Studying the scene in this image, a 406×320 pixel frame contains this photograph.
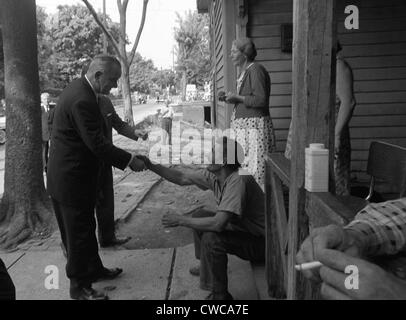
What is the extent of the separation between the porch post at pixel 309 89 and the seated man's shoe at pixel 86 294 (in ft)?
6.00

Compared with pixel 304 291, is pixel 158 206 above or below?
below

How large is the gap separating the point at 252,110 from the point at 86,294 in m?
2.36

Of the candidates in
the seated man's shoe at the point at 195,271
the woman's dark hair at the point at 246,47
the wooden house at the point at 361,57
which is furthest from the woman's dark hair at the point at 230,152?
the wooden house at the point at 361,57

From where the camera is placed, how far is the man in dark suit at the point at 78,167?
3457 millimetres

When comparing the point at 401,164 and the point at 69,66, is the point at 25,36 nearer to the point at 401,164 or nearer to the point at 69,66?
the point at 401,164

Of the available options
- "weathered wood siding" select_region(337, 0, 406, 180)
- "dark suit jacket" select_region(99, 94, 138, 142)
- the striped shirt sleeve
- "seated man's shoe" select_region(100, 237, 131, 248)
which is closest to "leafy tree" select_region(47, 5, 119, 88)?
"weathered wood siding" select_region(337, 0, 406, 180)

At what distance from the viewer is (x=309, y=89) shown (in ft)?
6.75

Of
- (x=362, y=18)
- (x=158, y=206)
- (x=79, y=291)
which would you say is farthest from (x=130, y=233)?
(x=362, y=18)

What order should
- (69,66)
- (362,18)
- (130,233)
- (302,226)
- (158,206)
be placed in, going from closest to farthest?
(302,226) < (130,233) < (362,18) < (158,206) < (69,66)

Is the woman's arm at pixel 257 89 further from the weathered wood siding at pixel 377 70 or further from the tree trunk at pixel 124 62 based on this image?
the tree trunk at pixel 124 62

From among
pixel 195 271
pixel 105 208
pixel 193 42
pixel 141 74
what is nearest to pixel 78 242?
pixel 195 271

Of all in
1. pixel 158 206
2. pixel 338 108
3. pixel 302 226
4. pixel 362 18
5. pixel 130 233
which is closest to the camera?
pixel 302 226
